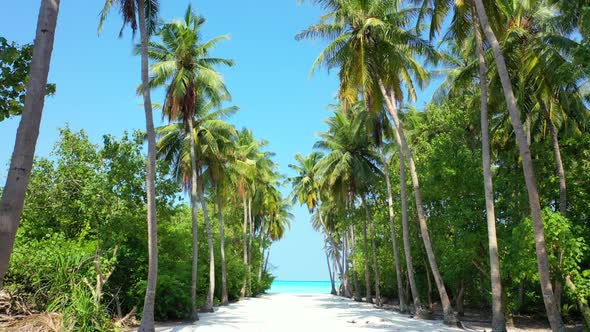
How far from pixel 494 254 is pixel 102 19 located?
1315 centimetres

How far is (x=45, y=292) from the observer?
1152 cm

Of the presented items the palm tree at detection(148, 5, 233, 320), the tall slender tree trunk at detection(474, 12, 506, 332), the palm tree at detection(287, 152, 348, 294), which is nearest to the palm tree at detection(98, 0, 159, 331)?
the palm tree at detection(148, 5, 233, 320)

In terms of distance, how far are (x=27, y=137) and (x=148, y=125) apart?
31.8ft

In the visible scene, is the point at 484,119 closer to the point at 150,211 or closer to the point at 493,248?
the point at 493,248

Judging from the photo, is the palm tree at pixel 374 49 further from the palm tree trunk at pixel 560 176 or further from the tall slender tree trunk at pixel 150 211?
the tall slender tree trunk at pixel 150 211

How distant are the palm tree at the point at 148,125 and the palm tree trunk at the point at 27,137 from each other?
28.8ft

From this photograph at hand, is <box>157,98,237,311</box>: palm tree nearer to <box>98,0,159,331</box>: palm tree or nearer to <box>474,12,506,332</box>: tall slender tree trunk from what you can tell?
<box>98,0,159,331</box>: palm tree

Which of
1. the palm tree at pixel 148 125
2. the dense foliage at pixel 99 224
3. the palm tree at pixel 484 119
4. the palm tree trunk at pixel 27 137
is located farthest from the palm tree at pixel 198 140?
the palm tree trunk at pixel 27 137

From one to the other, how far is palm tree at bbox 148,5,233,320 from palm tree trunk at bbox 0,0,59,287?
14.6 m

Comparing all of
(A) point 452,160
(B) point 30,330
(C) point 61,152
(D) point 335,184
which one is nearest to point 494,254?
(A) point 452,160

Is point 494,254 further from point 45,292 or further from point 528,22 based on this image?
point 45,292

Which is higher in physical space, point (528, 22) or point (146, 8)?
point (528, 22)

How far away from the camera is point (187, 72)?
63.2 ft

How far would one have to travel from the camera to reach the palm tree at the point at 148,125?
11.9 meters
